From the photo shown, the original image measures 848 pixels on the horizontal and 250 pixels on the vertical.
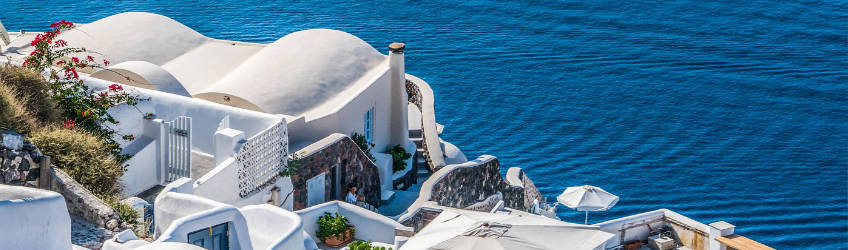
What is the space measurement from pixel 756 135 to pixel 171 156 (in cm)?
3607

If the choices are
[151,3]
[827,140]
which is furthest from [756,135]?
[151,3]

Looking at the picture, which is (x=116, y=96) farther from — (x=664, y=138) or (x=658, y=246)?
(x=664, y=138)

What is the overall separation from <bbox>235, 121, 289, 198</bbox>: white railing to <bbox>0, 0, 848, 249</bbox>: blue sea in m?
21.5

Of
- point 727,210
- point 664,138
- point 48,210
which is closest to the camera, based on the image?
point 48,210

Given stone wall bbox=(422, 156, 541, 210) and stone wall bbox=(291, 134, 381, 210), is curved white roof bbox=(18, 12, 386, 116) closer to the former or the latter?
stone wall bbox=(291, 134, 381, 210)

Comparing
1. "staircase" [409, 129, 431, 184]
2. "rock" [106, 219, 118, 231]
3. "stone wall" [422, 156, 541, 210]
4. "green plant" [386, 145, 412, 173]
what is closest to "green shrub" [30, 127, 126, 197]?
"rock" [106, 219, 118, 231]

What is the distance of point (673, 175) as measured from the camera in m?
48.9

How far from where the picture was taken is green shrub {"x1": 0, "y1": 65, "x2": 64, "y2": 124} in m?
23.5

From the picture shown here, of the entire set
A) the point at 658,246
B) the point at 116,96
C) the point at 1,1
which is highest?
the point at 116,96

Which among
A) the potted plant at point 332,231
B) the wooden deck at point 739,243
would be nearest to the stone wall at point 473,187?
the potted plant at point 332,231

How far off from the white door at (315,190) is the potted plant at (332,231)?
217 centimetres

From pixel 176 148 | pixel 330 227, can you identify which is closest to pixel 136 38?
pixel 176 148

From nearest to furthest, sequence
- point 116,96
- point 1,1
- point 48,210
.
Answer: point 48,210 → point 116,96 → point 1,1

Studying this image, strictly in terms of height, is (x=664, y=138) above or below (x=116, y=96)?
below
